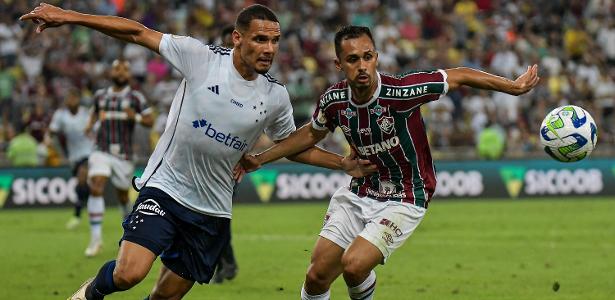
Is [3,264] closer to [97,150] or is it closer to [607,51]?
[97,150]

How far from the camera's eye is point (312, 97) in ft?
88.5

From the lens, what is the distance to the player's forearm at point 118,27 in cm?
786

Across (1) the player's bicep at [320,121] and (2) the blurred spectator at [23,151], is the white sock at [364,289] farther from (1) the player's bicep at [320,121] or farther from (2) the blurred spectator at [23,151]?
(2) the blurred spectator at [23,151]

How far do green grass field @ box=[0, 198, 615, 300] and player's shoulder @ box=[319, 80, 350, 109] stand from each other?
6.32ft

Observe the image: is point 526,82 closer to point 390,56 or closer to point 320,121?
point 320,121

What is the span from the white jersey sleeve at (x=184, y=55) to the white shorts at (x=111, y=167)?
785 cm

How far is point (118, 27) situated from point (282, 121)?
5.04 feet

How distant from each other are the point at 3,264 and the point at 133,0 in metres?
15.6

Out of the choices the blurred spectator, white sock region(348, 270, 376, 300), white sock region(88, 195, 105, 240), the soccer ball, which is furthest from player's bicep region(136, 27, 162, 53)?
the blurred spectator

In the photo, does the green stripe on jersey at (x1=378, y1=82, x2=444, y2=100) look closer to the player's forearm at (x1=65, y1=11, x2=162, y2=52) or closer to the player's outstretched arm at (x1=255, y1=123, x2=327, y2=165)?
the player's outstretched arm at (x1=255, y1=123, x2=327, y2=165)

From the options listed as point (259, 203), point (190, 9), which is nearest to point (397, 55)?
point (190, 9)

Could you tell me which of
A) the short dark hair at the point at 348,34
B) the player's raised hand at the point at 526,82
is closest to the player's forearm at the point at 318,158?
the short dark hair at the point at 348,34

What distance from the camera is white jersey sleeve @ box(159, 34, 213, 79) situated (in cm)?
834

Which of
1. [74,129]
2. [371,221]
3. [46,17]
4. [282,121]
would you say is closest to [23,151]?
[74,129]
